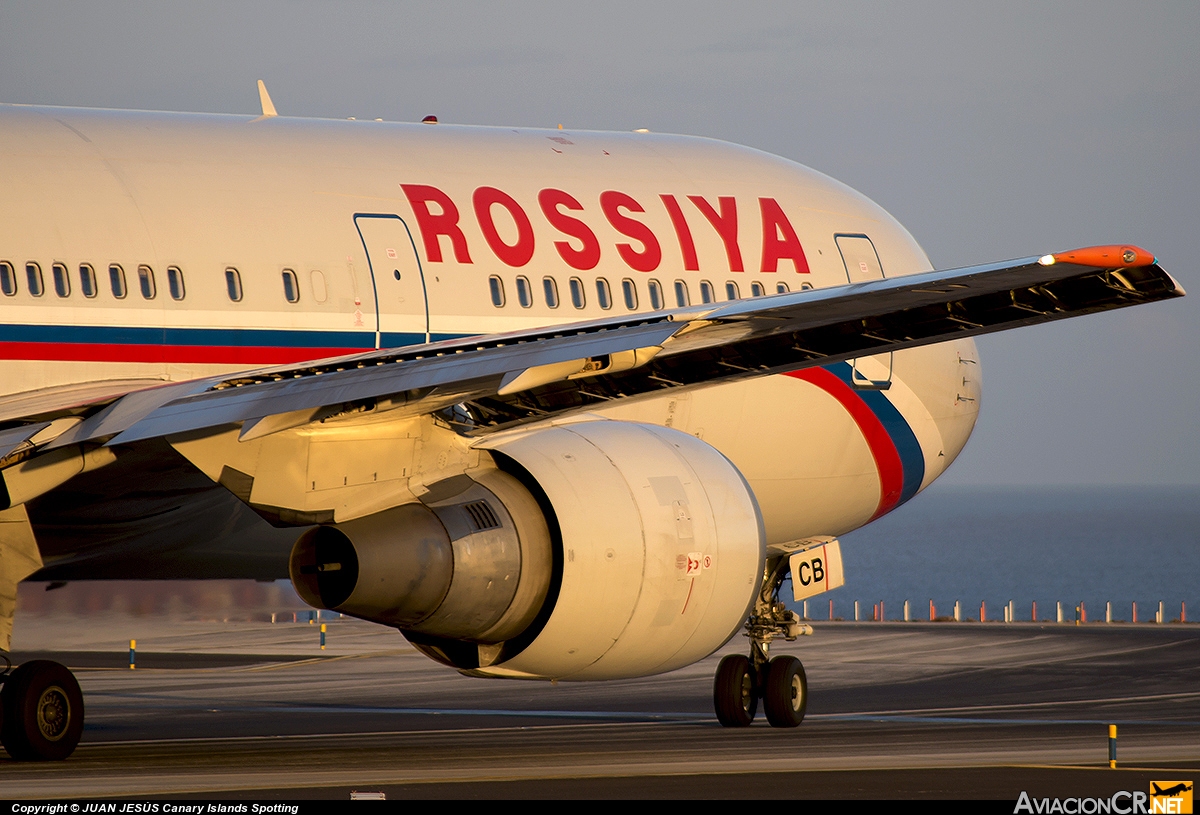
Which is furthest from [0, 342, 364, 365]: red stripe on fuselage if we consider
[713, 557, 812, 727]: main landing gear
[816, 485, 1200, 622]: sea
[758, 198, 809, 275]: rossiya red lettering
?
[816, 485, 1200, 622]: sea

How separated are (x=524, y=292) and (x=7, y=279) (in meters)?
4.59

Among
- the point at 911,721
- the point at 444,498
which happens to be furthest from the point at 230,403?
the point at 911,721

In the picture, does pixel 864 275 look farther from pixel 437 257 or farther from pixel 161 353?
pixel 161 353

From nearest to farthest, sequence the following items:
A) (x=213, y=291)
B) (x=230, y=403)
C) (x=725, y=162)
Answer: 1. (x=230, y=403)
2. (x=213, y=291)
3. (x=725, y=162)

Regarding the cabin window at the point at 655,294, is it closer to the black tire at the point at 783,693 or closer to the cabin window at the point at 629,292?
the cabin window at the point at 629,292

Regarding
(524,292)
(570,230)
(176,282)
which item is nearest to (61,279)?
(176,282)

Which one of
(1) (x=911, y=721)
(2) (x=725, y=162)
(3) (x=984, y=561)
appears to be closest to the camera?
(2) (x=725, y=162)

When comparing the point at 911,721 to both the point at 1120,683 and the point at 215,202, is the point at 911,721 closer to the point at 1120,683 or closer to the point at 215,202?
the point at 1120,683

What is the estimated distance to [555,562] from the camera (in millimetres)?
13711

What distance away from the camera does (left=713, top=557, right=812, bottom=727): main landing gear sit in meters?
19.9

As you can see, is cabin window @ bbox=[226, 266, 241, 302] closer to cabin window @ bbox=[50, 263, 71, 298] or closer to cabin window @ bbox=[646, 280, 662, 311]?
cabin window @ bbox=[50, 263, 71, 298]

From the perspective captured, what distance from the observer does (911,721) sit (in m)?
21.6

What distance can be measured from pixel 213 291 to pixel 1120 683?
17.2 m

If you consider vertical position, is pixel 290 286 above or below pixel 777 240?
below
